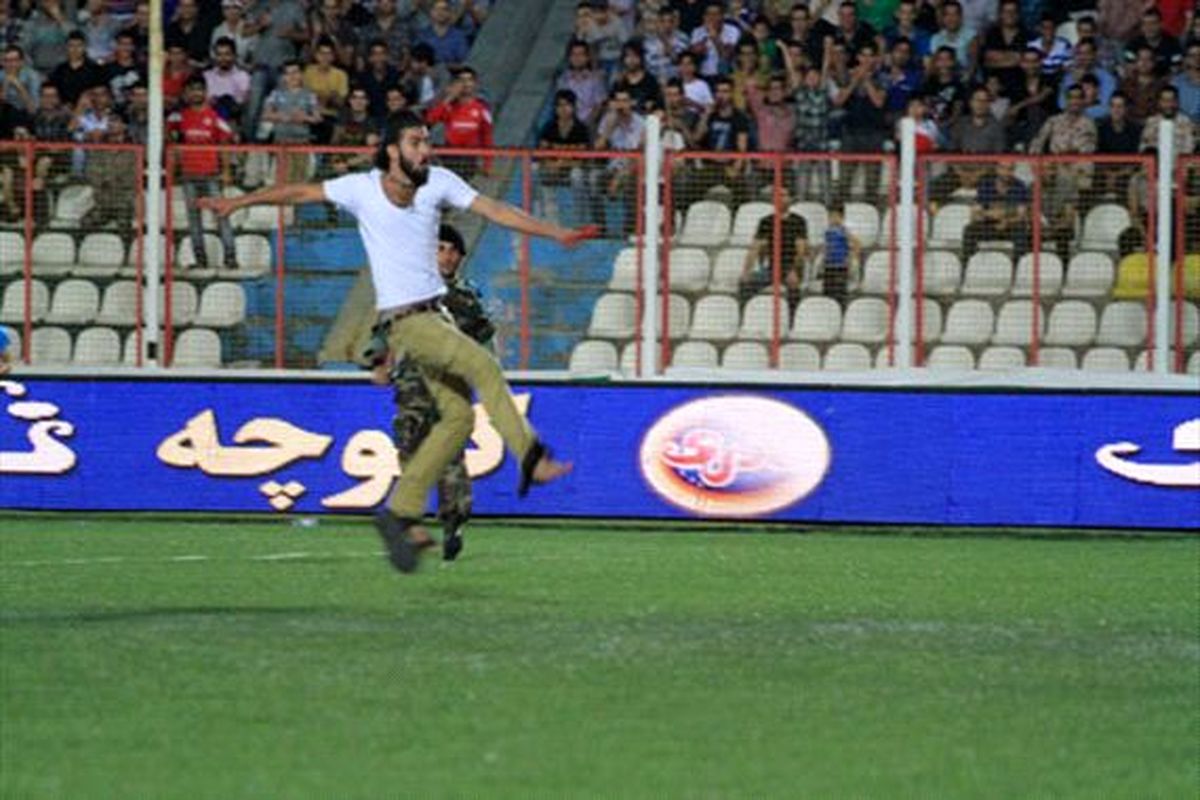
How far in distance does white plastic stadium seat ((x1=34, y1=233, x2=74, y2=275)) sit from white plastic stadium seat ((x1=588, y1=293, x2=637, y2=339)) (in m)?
3.99

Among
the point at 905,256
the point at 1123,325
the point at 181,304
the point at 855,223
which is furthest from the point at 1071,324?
the point at 181,304

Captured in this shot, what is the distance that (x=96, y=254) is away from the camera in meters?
22.9

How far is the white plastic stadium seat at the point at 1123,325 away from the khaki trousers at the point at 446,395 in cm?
892

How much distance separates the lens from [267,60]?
27375mm

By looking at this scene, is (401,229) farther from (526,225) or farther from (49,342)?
(49,342)

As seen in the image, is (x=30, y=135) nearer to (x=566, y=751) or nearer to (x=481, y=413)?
(x=481, y=413)

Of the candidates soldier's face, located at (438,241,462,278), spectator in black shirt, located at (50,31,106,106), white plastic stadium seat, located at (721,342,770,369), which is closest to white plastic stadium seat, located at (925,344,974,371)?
white plastic stadium seat, located at (721,342,770,369)

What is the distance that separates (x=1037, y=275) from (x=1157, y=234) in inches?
38.0

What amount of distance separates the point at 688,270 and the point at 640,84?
3583mm

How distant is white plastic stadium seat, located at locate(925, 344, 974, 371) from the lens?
Answer: 22.5 metres

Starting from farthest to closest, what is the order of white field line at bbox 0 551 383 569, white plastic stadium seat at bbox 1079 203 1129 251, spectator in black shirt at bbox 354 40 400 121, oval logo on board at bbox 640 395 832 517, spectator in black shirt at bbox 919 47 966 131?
spectator in black shirt at bbox 354 40 400 121 → spectator in black shirt at bbox 919 47 966 131 → white plastic stadium seat at bbox 1079 203 1129 251 → oval logo on board at bbox 640 395 832 517 → white field line at bbox 0 551 383 569

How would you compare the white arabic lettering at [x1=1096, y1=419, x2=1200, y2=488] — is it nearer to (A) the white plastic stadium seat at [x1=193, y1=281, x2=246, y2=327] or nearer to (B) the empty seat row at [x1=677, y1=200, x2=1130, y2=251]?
(B) the empty seat row at [x1=677, y1=200, x2=1130, y2=251]

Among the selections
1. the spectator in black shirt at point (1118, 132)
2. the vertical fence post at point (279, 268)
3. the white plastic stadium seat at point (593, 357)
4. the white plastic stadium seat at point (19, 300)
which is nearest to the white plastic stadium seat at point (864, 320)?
the white plastic stadium seat at point (593, 357)

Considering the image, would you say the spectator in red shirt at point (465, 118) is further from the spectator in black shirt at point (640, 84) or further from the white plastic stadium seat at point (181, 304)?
the white plastic stadium seat at point (181, 304)
